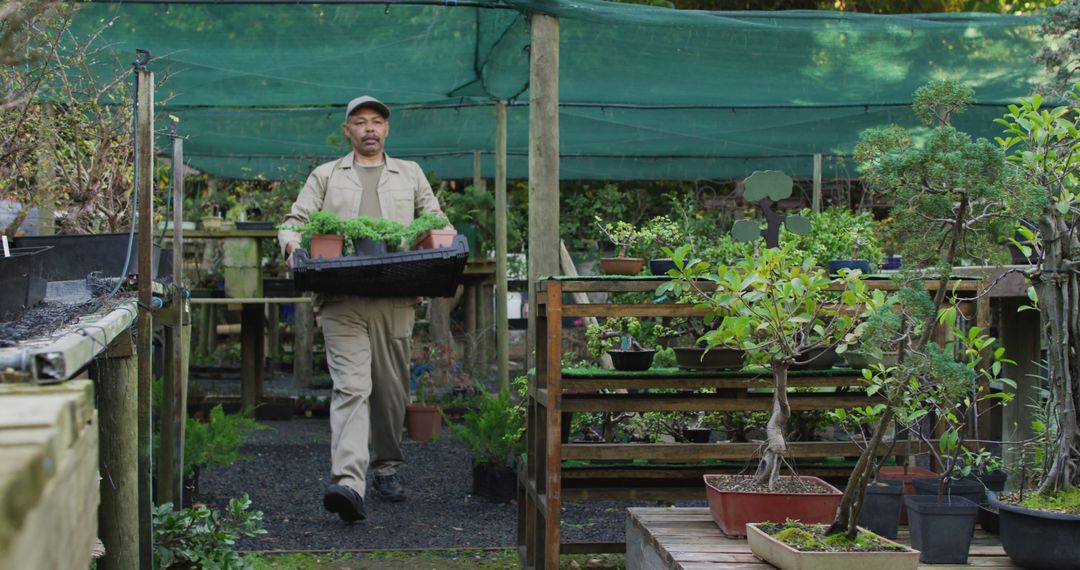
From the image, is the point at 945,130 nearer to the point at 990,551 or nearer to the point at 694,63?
the point at 990,551

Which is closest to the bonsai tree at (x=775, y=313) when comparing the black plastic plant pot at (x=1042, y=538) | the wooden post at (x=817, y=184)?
the black plastic plant pot at (x=1042, y=538)

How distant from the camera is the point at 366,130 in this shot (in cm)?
505

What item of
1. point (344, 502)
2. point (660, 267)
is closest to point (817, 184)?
point (660, 267)

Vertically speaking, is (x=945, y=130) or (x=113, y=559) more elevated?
(x=945, y=130)

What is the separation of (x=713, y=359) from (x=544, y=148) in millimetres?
1457

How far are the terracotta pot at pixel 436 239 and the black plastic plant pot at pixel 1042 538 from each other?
2460 mm

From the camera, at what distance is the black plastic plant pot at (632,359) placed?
3881 mm

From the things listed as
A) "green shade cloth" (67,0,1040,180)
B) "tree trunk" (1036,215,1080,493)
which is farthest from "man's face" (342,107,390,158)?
"tree trunk" (1036,215,1080,493)

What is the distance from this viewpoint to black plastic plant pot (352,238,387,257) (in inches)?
175

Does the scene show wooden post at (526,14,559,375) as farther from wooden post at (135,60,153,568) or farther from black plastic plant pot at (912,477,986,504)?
wooden post at (135,60,153,568)

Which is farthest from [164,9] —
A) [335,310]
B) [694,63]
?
[694,63]

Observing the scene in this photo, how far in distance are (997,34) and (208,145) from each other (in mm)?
5719

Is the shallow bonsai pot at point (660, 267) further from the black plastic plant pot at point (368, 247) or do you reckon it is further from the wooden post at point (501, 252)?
the wooden post at point (501, 252)

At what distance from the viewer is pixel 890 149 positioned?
2705 millimetres
